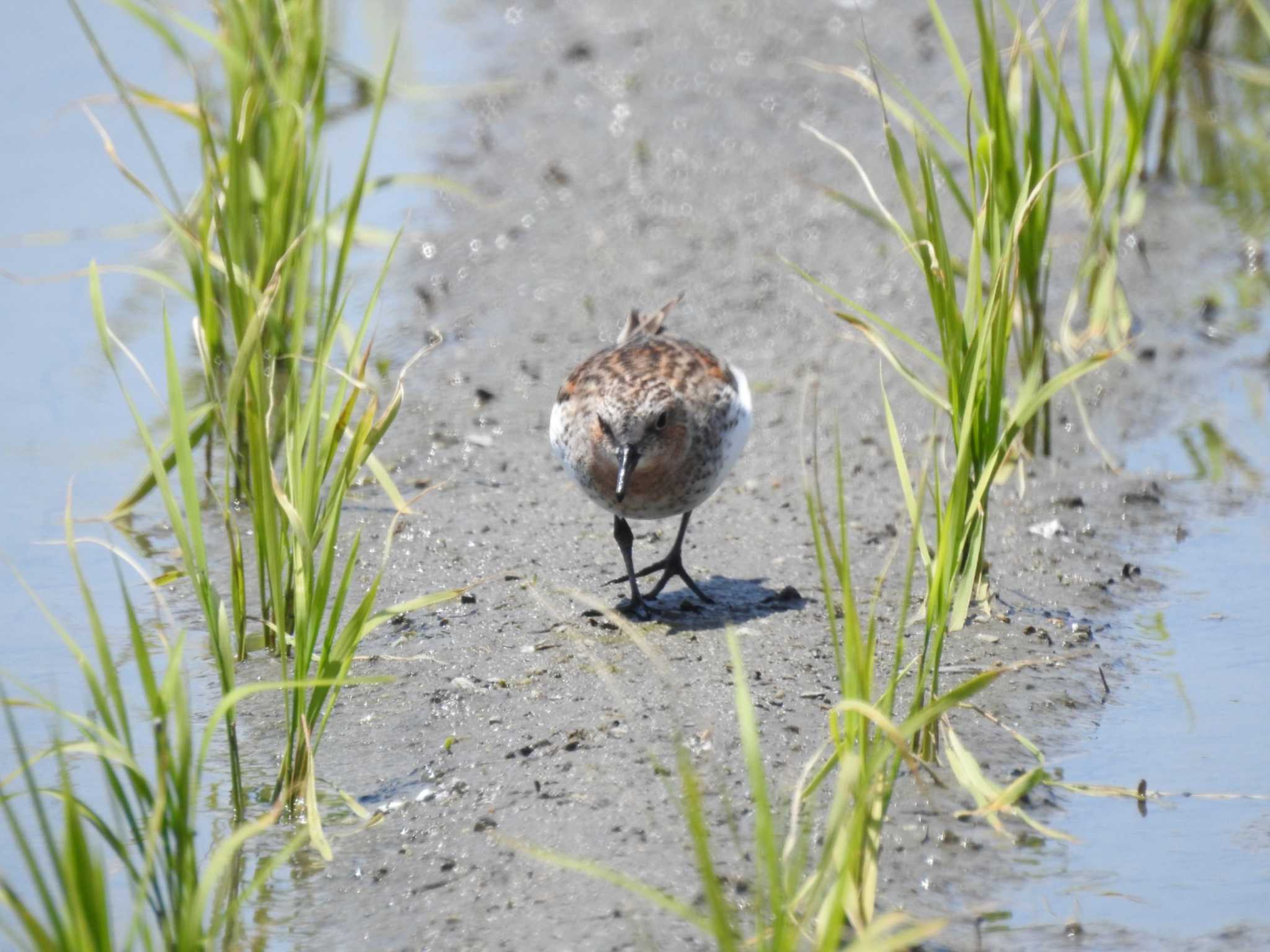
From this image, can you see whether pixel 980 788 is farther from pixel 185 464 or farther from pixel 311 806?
pixel 185 464

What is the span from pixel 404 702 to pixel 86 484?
2390 mm

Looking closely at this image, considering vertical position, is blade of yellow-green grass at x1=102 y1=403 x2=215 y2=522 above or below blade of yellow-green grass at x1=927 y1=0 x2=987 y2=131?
below

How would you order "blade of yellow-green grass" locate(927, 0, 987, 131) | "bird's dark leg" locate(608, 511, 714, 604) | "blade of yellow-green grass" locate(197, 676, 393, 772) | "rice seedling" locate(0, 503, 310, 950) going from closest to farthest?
"rice seedling" locate(0, 503, 310, 950), "blade of yellow-green grass" locate(197, 676, 393, 772), "blade of yellow-green grass" locate(927, 0, 987, 131), "bird's dark leg" locate(608, 511, 714, 604)

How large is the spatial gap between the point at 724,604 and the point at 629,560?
38 centimetres

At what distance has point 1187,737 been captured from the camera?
4.84 m

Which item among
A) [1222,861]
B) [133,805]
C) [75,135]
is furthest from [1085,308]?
[75,135]

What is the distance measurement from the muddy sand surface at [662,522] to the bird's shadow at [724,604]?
2cm

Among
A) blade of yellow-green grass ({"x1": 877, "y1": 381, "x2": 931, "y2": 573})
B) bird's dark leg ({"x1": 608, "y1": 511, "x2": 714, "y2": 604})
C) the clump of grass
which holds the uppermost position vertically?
the clump of grass

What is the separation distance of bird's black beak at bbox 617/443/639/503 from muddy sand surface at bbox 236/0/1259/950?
42cm

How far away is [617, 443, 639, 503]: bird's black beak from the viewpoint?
18.0 feet

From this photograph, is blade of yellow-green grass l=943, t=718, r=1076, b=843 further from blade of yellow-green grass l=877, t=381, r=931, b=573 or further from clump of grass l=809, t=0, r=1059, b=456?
clump of grass l=809, t=0, r=1059, b=456

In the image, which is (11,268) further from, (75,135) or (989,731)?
(989,731)

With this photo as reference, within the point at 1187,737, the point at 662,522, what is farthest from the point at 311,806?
the point at 662,522

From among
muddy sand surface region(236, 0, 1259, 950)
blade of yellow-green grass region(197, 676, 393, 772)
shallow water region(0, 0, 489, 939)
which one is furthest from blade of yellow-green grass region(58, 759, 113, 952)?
shallow water region(0, 0, 489, 939)
